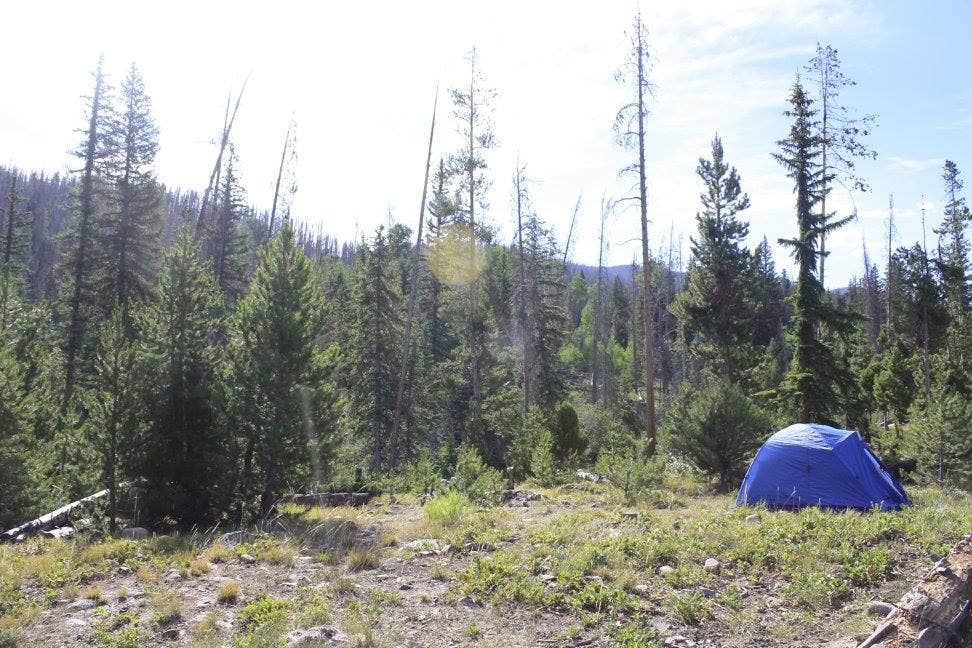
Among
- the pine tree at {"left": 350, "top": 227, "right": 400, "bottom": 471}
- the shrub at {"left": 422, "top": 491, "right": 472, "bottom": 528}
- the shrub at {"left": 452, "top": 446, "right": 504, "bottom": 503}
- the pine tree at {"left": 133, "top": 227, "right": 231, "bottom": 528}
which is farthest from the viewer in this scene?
the pine tree at {"left": 350, "top": 227, "right": 400, "bottom": 471}

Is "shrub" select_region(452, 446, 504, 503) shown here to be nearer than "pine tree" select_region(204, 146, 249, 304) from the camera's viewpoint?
Yes

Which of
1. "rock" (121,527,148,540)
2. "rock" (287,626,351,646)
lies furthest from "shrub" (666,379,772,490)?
"rock" (121,527,148,540)

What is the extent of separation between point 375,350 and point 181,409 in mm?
14414

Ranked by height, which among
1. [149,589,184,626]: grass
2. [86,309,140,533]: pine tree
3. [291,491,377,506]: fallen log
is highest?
[86,309,140,533]: pine tree

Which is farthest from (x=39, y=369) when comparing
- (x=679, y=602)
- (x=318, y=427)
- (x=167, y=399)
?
(x=679, y=602)

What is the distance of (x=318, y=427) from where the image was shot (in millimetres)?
11719

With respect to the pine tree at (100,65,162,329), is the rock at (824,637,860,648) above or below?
below

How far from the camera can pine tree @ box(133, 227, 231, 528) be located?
1153 cm

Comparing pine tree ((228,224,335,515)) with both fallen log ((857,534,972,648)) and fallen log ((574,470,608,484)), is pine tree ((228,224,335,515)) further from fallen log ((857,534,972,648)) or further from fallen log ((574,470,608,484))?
fallen log ((857,534,972,648))

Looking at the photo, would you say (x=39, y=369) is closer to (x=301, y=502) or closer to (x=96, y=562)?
(x=301, y=502)

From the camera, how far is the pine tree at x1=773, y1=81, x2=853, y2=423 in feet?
57.9

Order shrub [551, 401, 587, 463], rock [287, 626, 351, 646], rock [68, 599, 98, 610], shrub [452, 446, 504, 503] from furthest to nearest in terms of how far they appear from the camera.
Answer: shrub [551, 401, 587, 463] → shrub [452, 446, 504, 503] → rock [68, 599, 98, 610] → rock [287, 626, 351, 646]

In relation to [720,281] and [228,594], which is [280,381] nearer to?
[228,594]

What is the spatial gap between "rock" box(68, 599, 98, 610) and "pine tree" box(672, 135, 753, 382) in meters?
20.7
